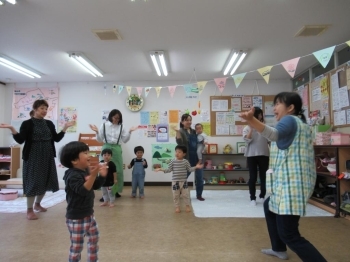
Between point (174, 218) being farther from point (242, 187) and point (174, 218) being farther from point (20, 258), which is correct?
point (242, 187)

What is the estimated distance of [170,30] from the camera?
137 inches

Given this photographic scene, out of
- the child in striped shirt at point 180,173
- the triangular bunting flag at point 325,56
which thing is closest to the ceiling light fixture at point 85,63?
the child in striped shirt at point 180,173

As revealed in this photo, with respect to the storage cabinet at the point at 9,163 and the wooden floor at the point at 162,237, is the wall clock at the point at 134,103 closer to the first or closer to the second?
the storage cabinet at the point at 9,163

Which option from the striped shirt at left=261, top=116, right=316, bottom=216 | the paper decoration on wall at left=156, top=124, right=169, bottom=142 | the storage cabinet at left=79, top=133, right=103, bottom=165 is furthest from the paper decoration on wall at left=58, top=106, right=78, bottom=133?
the striped shirt at left=261, top=116, right=316, bottom=216

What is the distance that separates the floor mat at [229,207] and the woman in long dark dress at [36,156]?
2023mm

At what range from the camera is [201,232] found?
9.14 feet

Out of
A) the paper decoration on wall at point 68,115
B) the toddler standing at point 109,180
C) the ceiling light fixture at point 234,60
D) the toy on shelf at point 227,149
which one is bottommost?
the toddler standing at point 109,180

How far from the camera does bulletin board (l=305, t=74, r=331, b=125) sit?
14.7 ft

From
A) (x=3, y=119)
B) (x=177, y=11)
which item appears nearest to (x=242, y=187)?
(x=177, y=11)

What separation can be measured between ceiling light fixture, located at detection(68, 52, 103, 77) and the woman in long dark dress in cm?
132

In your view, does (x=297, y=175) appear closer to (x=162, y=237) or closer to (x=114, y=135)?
(x=162, y=237)

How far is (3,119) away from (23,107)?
607 millimetres

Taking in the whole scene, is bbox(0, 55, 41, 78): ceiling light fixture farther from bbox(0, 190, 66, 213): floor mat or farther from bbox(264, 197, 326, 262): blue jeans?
bbox(264, 197, 326, 262): blue jeans

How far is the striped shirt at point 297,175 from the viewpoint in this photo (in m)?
1.62
